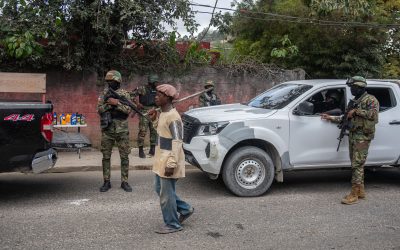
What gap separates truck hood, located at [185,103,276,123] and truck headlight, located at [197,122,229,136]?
6cm

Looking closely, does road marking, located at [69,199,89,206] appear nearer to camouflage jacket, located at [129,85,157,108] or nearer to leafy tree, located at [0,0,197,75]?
camouflage jacket, located at [129,85,157,108]

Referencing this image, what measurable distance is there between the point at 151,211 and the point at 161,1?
625 centimetres

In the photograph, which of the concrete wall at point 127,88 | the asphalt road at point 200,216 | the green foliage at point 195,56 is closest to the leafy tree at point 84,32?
the concrete wall at point 127,88

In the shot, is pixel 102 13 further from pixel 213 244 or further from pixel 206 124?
pixel 213 244

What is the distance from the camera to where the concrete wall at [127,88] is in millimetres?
10797

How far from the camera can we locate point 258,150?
6.98 meters

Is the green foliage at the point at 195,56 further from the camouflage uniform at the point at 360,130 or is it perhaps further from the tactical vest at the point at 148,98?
the camouflage uniform at the point at 360,130

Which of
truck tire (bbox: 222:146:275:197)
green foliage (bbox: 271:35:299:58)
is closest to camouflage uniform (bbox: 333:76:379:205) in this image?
truck tire (bbox: 222:146:275:197)

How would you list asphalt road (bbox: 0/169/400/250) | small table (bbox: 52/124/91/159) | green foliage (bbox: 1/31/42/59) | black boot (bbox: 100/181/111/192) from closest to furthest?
1. asphalt road (bbox: 0/169/400/250)
2. black boot (bbox: 100/181/111/192)
3. small table (bbox: 52/124/91/159)
4. green foliage (bbox: 1/31/42/59)

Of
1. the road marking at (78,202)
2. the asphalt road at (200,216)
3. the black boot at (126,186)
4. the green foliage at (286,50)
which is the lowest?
the asphalt road at (200,216)

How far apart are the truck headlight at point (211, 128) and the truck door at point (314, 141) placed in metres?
1.07

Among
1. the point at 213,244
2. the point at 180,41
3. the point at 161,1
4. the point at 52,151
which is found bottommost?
the point at 213,244

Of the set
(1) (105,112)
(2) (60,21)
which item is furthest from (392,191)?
(2) (60,21)

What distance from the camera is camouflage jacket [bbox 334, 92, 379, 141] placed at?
269 inches
